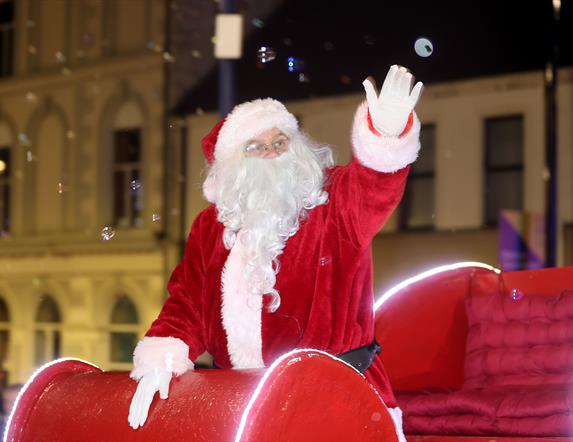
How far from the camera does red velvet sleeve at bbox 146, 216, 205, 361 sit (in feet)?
9.87

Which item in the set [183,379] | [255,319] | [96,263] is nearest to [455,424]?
[255,319]

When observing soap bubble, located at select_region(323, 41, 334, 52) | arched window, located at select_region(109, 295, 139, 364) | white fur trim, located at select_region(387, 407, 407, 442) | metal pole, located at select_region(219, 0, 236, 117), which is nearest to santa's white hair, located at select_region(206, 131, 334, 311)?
white fur trim, located at select_region(387, 407, 407, 442)

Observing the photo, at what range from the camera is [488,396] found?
3.54 meters

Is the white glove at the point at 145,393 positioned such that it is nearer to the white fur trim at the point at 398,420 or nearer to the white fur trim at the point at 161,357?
the white fur trim at the point at 161,357

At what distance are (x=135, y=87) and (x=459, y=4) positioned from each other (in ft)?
17.8

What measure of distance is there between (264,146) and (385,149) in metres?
0.65

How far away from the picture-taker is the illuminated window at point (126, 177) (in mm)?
15031

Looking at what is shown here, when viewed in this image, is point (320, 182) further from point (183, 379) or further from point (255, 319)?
point (183, 379)

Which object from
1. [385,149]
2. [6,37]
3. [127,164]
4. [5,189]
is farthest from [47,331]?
[385,149]

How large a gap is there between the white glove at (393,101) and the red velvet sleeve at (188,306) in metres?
0.82

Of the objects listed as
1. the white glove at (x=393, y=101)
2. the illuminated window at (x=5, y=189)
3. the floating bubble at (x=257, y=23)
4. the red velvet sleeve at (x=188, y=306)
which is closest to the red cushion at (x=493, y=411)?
the red velvet sleeve at (x=188, y=306)

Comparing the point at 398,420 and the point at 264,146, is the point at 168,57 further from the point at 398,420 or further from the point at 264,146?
the point at 398,420

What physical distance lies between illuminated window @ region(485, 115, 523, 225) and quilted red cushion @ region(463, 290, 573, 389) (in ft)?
26.9

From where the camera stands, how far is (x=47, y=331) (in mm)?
15758
